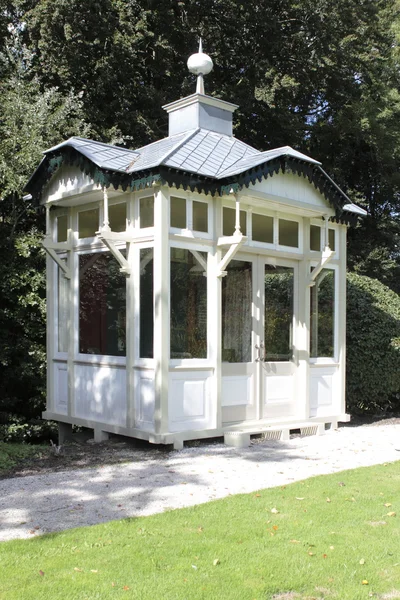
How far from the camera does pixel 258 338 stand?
873 centimetres

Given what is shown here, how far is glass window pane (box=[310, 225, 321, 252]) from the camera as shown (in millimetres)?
9453

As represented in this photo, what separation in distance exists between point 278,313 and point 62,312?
3159 millimetres

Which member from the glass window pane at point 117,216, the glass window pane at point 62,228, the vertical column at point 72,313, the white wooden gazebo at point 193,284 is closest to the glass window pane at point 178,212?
the white wooden gazebo at point 193,284

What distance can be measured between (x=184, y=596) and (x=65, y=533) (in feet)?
4.43

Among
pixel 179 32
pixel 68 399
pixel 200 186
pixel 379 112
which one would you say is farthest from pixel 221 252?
pixel 379 112

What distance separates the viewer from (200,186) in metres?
7.88

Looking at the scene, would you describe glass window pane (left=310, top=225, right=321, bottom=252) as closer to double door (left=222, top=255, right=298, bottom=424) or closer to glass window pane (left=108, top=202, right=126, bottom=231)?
double door (left=222, top=255, right=298, bottom=424)

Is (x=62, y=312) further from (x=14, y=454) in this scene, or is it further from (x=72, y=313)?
(x=14, y=454)

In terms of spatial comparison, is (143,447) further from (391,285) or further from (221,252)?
(391,285)

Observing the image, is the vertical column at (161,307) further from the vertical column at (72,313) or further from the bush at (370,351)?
the bush at (370,351)

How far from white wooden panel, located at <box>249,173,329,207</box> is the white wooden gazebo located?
0.9 inches

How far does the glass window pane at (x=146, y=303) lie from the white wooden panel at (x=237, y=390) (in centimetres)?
121

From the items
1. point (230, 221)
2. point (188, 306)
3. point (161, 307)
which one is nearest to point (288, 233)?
point (230, 221)

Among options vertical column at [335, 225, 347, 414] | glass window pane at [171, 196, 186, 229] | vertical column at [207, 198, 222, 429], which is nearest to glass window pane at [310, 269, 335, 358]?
vertical column at [335, 225, 347, 414]
